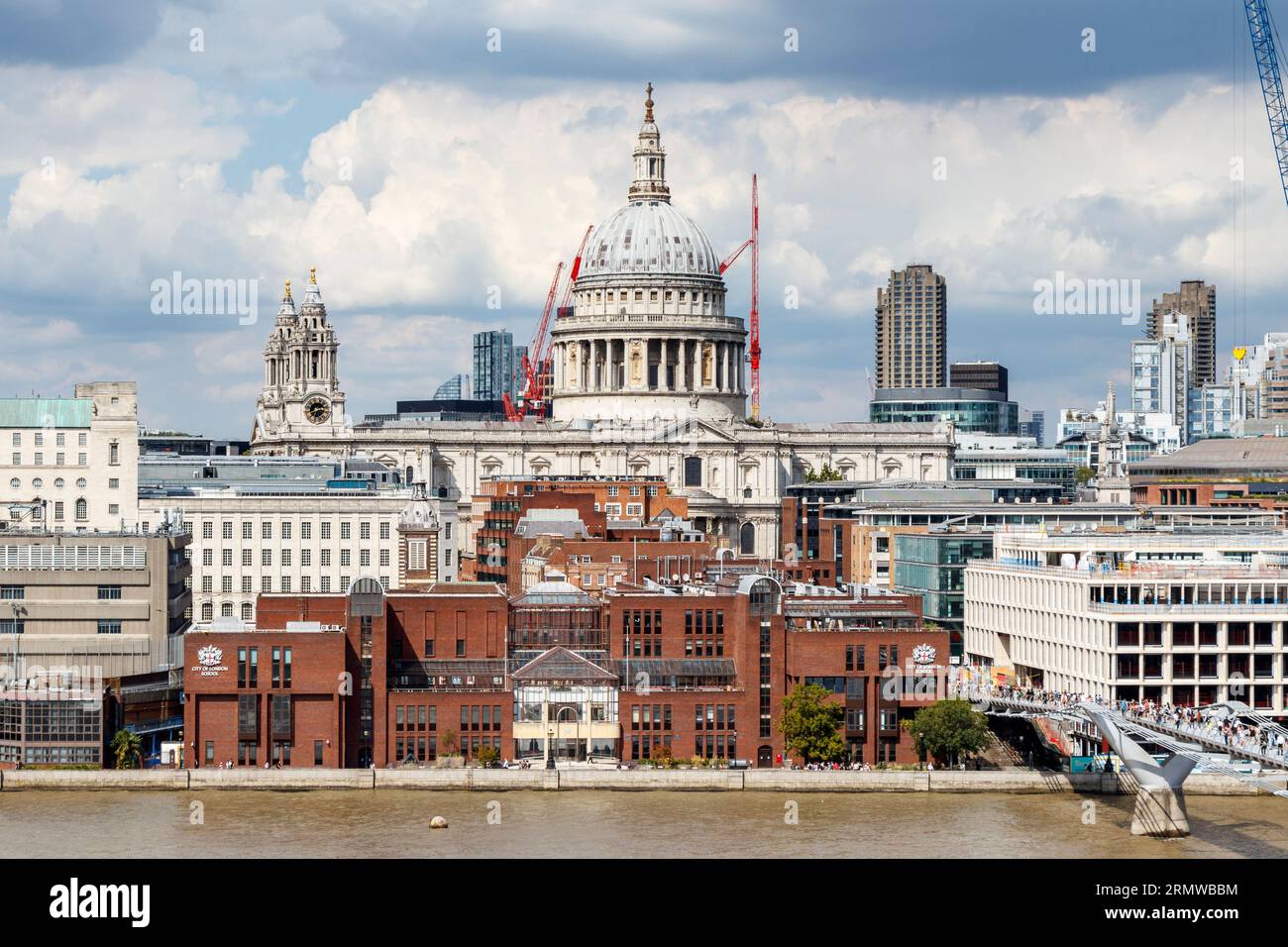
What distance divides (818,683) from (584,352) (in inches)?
4907

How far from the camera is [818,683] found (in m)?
73.3

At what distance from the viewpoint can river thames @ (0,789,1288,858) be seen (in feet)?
197

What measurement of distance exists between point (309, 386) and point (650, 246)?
33544 millimetres

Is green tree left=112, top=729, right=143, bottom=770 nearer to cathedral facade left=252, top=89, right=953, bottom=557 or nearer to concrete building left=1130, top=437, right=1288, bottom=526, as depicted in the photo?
concrete building left=1130, top=437, right=1288, bottom=526

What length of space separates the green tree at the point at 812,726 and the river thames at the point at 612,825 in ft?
8.47

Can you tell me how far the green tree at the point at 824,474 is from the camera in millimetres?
179913

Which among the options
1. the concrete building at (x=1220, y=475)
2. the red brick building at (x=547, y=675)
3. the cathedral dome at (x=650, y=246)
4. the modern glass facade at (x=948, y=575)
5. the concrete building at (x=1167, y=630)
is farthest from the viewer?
the cathedral dome at (x=650, y=246)

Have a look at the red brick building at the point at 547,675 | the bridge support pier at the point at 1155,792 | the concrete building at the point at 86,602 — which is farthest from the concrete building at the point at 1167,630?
the concrete building at the point at 86,602

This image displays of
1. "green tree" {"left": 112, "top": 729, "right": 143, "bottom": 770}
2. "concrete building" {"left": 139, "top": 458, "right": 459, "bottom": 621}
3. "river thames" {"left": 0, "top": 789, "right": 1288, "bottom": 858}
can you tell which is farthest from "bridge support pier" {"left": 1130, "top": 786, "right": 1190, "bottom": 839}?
"concrete building" {"left": 139, "top": 458, "right": 459, "bottom": 621}

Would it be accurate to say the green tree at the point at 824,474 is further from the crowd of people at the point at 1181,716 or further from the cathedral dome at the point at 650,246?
the crowd of people at the point at 1181,716

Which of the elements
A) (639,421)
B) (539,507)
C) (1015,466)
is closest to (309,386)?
(639,421)

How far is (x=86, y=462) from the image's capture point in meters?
113

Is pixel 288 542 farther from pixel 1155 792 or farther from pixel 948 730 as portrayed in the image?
pixel 1155 792
